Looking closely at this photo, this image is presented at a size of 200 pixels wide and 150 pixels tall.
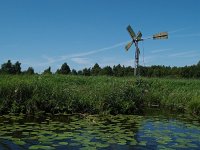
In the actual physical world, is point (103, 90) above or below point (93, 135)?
above

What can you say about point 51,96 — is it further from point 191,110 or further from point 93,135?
point 191,110

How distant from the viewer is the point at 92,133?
981cm

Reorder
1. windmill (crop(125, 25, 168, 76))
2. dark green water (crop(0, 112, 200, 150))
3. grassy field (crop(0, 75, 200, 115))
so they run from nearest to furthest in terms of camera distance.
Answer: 1. dark green water (crop(0, 112, 200, 150))
2. grassy field (crop(0, 75, 200, 115))
3. windmill (crop(125, 25, 168, 76))

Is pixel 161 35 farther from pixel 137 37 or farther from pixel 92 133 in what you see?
pixel 92 133

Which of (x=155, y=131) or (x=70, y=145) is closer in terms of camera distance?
(x=70, y=145)

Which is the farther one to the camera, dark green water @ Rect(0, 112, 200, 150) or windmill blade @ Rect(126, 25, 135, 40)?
windmill blade @ Rect(126, 25, 135, 40)

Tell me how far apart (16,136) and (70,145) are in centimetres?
170

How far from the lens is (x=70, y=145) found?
8141mm

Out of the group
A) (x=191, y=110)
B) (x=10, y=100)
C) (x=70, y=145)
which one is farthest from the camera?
(x=191, y=110)

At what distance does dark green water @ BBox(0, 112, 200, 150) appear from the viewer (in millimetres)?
8297

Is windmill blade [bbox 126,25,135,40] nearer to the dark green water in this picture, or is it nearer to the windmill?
the windmill

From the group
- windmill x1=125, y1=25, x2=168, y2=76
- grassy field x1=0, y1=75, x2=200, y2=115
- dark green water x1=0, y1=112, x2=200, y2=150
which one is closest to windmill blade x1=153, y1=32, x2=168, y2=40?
windmill x1=125, y1=25, x2=168, y2=76

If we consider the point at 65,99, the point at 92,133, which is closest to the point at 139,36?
the point at 65,99

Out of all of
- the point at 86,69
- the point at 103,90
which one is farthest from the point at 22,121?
the point at 86,69
